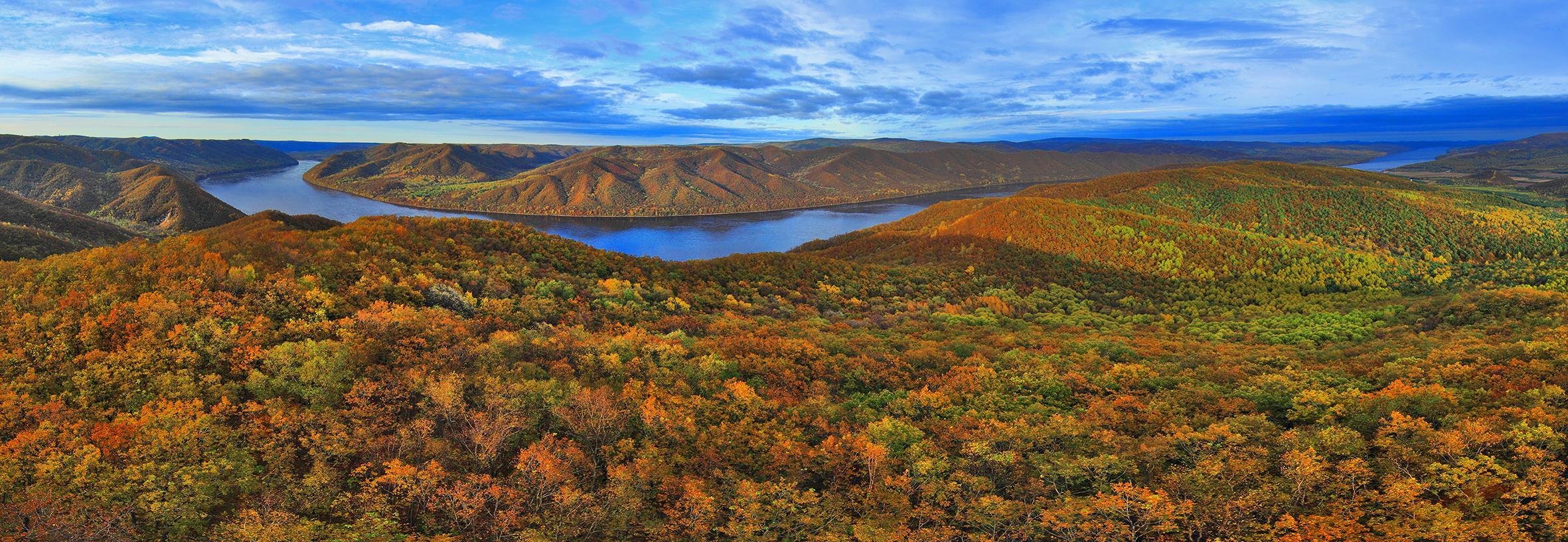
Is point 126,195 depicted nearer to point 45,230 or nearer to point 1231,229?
point 45,230

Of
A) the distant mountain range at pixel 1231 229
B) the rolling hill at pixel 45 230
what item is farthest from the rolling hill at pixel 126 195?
the distant mountain range at pixel 1231 229

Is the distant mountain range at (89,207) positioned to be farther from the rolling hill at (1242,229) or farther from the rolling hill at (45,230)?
the rolling hill at (1242,229)

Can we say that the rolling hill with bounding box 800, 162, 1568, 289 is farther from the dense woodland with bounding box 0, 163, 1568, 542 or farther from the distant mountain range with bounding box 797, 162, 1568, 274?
the dense woodland with bounding box 0, 163, 1568, 542

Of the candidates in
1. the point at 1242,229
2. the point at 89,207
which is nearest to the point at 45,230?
the point at 89,207

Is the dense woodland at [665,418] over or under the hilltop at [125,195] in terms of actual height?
under

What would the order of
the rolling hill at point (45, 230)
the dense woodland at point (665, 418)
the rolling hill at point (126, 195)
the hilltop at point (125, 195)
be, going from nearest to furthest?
the dense woodland at point (665, 418), the rolling hill at point (45, 230), the hilltop at point (125, 195), the rolling hill at point (126, 195)

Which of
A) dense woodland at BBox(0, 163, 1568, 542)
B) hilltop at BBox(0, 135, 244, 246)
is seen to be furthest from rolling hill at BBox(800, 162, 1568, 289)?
hilltop at BBox(0, 135, 244, 246)

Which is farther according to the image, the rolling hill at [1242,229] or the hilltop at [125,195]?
the hilltop at [125,195]

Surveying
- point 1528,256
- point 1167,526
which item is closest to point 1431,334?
point 1167,526
